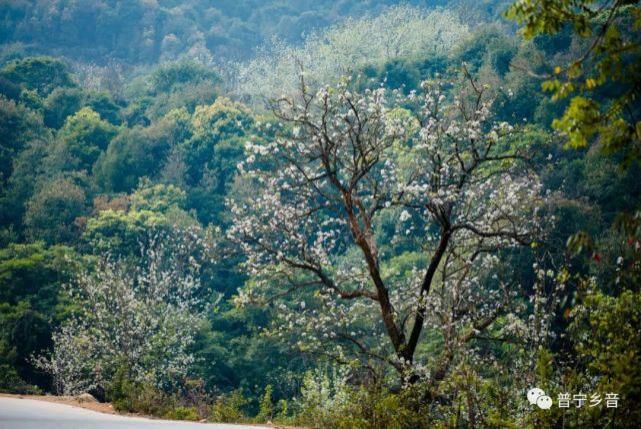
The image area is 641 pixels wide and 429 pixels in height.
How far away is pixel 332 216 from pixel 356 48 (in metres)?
26.4

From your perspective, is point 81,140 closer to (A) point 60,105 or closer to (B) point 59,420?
(A) point 60,105

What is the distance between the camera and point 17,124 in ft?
160

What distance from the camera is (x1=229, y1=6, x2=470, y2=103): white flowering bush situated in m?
60.4

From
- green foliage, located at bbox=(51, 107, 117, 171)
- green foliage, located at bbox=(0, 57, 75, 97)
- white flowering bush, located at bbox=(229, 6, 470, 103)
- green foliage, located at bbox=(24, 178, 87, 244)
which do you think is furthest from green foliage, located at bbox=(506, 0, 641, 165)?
green foliage, located at bbox=(0, 57, 75, 97)

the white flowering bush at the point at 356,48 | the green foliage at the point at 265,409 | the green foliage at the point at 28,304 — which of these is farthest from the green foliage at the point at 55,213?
the green foliage at the point at 265,409

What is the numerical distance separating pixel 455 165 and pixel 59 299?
77.7ft

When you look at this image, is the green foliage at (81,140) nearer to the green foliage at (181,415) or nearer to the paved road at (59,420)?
the green foliage at (181,415)

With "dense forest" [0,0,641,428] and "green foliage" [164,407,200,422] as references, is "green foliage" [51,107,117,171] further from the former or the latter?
"green foliage" [164,407,200,422]

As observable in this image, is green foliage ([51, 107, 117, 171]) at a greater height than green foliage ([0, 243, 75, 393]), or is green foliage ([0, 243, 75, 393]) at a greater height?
green foliage ([51, 107, 117, 171])

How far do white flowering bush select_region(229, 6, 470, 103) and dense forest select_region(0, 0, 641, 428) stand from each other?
Answer: 33 cm

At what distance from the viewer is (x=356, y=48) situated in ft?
207

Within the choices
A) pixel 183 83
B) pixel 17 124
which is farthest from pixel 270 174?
pixel 183 83

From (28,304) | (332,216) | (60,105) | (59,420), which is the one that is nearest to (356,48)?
(60,105)

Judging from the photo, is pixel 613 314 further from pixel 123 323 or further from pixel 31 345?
pixel 31 345
